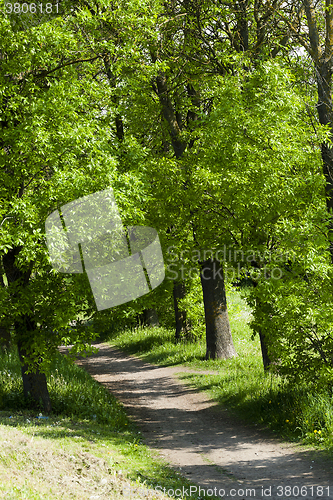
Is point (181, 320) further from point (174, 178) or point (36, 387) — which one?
point (36, 387)

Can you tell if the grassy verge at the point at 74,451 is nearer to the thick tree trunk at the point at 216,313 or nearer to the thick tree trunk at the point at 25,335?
the thick tree trunk at the point at 25,335

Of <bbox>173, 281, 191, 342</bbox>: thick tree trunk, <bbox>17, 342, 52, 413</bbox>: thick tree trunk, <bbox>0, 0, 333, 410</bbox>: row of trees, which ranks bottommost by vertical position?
<bbox>173, 281, 191, 342</bbox>: thick tree trunk

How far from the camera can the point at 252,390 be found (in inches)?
396

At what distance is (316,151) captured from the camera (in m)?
9.03

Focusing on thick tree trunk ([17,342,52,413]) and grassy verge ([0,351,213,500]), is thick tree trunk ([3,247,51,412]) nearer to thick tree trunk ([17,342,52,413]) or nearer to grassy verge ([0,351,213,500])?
thick tree trunk ([17,342,52,413])

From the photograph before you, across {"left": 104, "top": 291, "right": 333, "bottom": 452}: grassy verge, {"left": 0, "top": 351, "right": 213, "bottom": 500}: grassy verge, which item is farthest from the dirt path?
{"left": 0, "top": 351, "right": 213, "bottom": 500}: grassy verge

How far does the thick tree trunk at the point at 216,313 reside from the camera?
44.6 feet

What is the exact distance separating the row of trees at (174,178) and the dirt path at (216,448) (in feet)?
4.89

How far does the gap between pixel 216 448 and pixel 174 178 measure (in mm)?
5772

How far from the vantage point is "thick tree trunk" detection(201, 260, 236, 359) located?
13586 millimetres

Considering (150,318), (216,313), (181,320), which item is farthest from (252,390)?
(150,318)

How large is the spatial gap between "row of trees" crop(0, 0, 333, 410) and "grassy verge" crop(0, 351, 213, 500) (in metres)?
0.80

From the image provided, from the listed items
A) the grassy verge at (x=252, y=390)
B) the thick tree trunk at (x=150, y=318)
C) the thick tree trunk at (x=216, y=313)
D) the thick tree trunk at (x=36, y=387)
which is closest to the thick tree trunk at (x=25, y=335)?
the thick tree trunk at (x=36, y=387)

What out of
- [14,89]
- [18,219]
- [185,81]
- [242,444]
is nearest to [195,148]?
[185,81]
